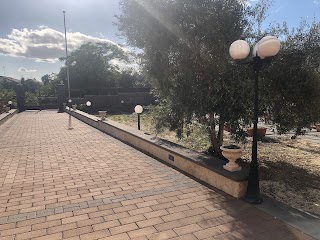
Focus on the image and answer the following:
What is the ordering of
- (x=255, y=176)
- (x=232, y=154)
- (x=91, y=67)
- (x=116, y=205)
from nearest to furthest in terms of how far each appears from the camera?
(x=116, y=205)
(x=255, y=176)
(x=232, y=154)
(x=91, y=67)

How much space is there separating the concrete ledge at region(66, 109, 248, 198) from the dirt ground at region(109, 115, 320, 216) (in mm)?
929

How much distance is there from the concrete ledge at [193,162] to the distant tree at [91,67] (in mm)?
43697

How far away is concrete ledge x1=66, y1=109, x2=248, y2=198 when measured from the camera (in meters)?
4.85

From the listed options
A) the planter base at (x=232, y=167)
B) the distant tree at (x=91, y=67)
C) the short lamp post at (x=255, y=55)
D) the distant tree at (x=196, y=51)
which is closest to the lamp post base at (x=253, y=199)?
the short lamp post at (x=255, y=55)

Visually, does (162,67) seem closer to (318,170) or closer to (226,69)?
(226,69)

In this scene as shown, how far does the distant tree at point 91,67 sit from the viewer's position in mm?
50969

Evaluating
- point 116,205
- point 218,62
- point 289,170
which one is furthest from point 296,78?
point 116,205

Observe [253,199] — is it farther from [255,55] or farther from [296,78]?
[296,78]

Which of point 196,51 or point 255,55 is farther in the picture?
point 196,51

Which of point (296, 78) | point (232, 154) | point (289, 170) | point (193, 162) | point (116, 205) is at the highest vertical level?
point (296, 78)

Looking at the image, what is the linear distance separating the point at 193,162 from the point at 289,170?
2919 mm

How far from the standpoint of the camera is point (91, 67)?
51.0 meters

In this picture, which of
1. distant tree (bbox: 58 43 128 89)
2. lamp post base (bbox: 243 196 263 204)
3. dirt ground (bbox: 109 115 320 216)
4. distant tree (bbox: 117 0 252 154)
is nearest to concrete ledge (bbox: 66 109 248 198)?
lamp post base (bbox: 243 196 263 204)

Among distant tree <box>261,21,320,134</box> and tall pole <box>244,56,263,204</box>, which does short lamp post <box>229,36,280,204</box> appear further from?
distant tree <box>261,21,320,134</box>
